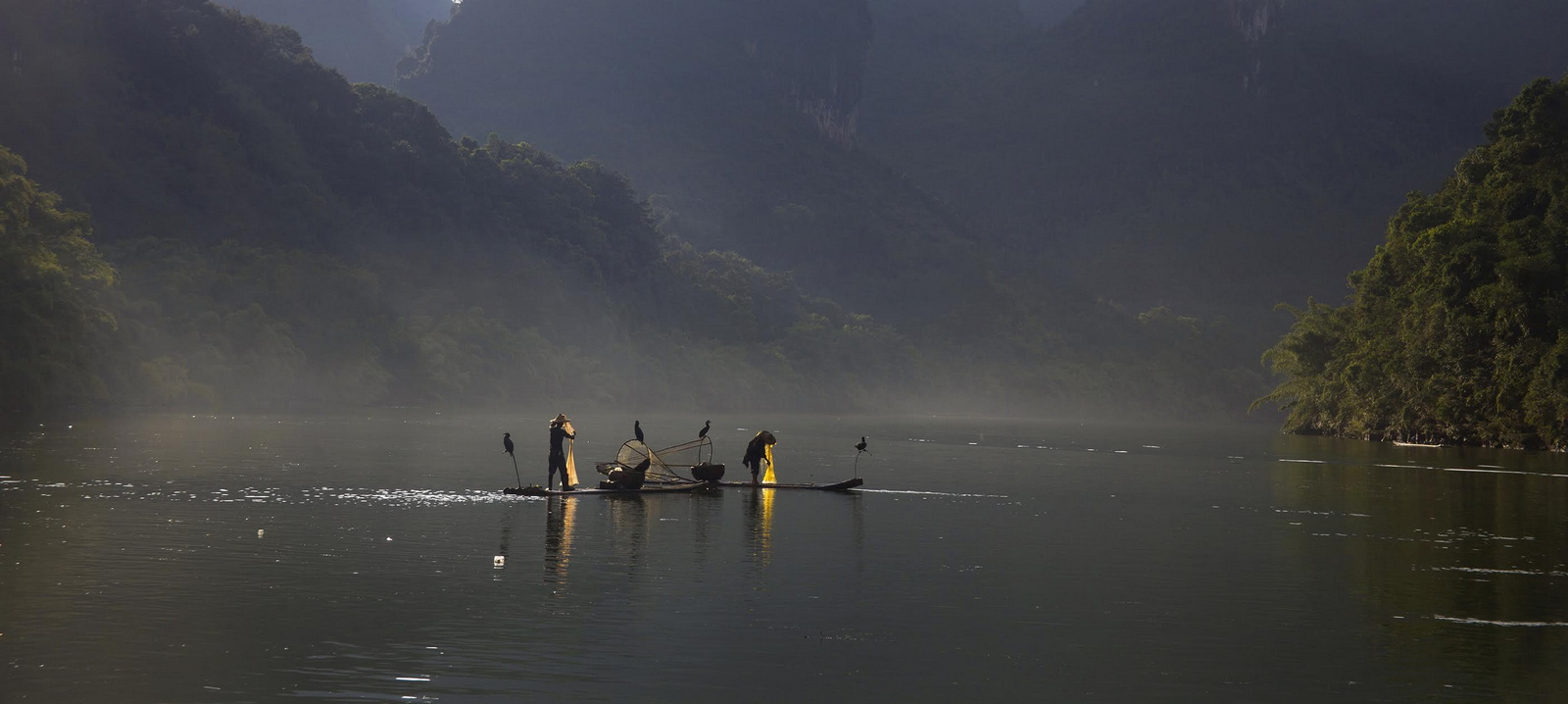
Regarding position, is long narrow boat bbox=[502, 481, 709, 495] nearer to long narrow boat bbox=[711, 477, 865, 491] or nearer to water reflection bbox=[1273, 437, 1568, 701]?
long narrow boat bbox=[711, 477, 865, 491]

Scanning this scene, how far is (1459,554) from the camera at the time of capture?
31141 millimetres

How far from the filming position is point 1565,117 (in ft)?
291

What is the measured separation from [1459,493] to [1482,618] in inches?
1174

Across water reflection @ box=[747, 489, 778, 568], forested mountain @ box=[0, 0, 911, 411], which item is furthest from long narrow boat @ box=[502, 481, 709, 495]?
forested mountain @ box=[0, 0, 911, 411]

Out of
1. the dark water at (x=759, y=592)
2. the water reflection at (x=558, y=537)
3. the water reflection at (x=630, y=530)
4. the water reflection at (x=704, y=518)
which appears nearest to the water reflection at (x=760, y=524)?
the dark water at (x=759, y=592)

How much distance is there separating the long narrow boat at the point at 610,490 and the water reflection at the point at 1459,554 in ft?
60.2

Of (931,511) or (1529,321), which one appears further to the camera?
(1529,321)

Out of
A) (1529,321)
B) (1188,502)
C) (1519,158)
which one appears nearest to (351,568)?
(1188,502)

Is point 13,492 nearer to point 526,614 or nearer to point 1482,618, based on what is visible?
point 526,614

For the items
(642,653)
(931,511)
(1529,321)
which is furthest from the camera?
(1529,321)

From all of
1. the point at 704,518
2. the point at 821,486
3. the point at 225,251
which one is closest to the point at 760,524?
the point at 704,518

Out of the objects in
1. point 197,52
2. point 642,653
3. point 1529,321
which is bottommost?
point 642,653

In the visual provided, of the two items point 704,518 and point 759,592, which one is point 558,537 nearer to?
point 704,518

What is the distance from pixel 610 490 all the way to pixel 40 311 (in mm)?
69529
